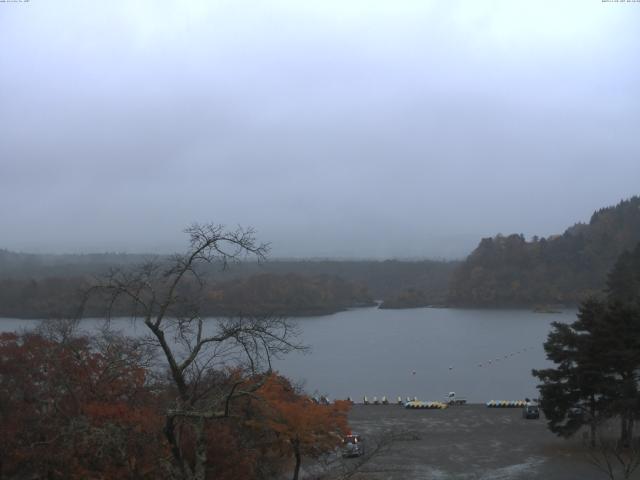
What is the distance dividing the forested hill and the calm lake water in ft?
27.2

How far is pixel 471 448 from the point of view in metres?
11.9

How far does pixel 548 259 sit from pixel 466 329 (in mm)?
23576

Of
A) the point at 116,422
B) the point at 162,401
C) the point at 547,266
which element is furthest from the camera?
the point at 547,266

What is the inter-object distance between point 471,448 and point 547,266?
5353cm

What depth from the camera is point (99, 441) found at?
11.9ft

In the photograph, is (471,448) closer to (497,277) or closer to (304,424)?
(304,424)

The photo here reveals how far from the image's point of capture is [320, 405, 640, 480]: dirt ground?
9.55 meters

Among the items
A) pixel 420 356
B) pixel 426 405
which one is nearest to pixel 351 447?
pixel 426 405

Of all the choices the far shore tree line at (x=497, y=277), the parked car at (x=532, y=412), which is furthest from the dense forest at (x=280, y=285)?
the parked car at (x=532, y=412)

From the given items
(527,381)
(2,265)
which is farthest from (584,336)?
(2,265)

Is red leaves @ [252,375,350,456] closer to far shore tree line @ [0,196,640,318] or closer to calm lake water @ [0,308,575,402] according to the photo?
calm lake water @ [0,308,575,402]

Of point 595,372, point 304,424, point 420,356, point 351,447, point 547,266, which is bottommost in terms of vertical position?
point 420,356

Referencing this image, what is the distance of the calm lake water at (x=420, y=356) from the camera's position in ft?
75.4

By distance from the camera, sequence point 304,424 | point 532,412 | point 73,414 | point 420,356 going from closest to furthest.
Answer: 1. point 73,414
2. point 304,424
3. point 532,412
4. point 420,356
